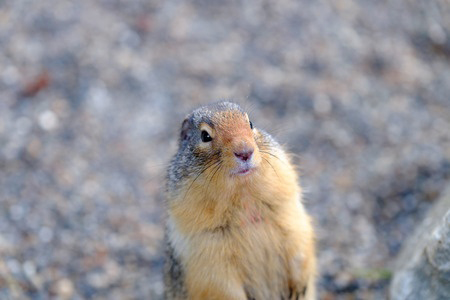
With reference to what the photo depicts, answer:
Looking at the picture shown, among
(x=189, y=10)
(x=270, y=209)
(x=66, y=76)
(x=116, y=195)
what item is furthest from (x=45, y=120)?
(x=270, y=209)

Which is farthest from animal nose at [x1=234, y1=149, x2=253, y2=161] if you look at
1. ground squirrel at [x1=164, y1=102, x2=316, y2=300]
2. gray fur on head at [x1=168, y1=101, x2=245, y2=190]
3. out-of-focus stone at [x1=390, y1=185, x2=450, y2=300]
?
out-of-focus stone at [x1=390, y1=185, x2=450, y2=300]

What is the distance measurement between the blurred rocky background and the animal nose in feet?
6.78

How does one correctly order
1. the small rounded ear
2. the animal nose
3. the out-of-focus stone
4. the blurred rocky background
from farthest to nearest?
the blurred rocky background, the small rounded ear, the out-of-focus stone, the animal nose

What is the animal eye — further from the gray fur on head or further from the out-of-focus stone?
the out-of-focus stone

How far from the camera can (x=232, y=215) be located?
13.1 ft

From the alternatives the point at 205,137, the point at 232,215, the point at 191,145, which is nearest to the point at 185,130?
the point at 191,145

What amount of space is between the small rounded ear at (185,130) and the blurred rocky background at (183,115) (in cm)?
169

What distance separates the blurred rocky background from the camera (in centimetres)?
564

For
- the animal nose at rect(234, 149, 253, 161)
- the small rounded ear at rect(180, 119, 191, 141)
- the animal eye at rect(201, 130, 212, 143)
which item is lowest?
the animal nose at rect(234, 149, 253, 161)

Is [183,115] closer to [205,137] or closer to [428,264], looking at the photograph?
[205,137]

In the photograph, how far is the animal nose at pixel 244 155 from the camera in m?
3.63

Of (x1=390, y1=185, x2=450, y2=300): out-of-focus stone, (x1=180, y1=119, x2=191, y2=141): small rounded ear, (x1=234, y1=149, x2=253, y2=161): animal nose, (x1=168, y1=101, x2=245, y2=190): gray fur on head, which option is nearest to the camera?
(x1=234, y1=149, x2=253, y2=161): animal nose

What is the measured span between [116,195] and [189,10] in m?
2.72

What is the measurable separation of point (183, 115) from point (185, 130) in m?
2.56
